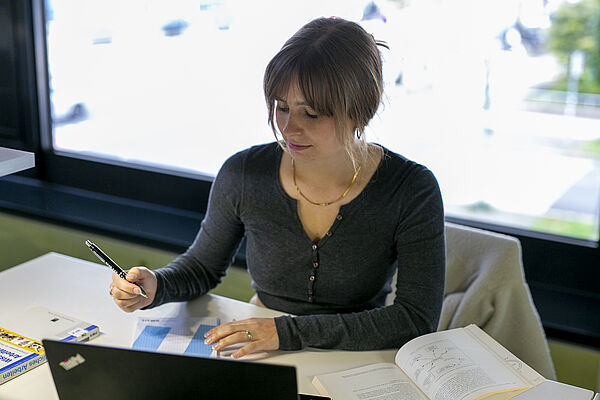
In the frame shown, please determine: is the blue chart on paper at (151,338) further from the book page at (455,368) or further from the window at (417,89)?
the window at (417,89)

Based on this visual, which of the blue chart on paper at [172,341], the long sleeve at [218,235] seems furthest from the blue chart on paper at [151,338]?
the long sleeve at [218,235]

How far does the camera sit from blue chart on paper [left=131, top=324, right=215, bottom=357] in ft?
4.30

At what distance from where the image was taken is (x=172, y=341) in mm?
1347

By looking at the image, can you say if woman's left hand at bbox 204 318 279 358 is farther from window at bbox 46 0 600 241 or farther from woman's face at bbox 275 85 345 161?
window at bbox 46 0 600 241

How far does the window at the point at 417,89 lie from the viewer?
6.42 feet

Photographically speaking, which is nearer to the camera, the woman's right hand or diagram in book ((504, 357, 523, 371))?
diagram in book ((504, 357, 523, 371))

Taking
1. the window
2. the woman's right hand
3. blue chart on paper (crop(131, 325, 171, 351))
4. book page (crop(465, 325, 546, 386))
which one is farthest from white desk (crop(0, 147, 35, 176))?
book page (crop(465, 325, 546, 386))

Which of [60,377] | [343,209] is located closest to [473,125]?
[343,209]

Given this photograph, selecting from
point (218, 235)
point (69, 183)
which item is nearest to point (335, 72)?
point (218, 235)

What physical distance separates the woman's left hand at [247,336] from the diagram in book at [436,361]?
0.90 feet

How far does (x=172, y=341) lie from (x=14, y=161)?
46 centimetres

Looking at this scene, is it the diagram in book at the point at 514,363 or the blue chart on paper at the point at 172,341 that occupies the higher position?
the diagram in book at the point at 514,363

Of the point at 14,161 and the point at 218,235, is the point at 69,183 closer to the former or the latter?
the point at 218,235

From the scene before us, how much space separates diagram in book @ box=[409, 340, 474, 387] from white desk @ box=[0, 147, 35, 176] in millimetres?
826
